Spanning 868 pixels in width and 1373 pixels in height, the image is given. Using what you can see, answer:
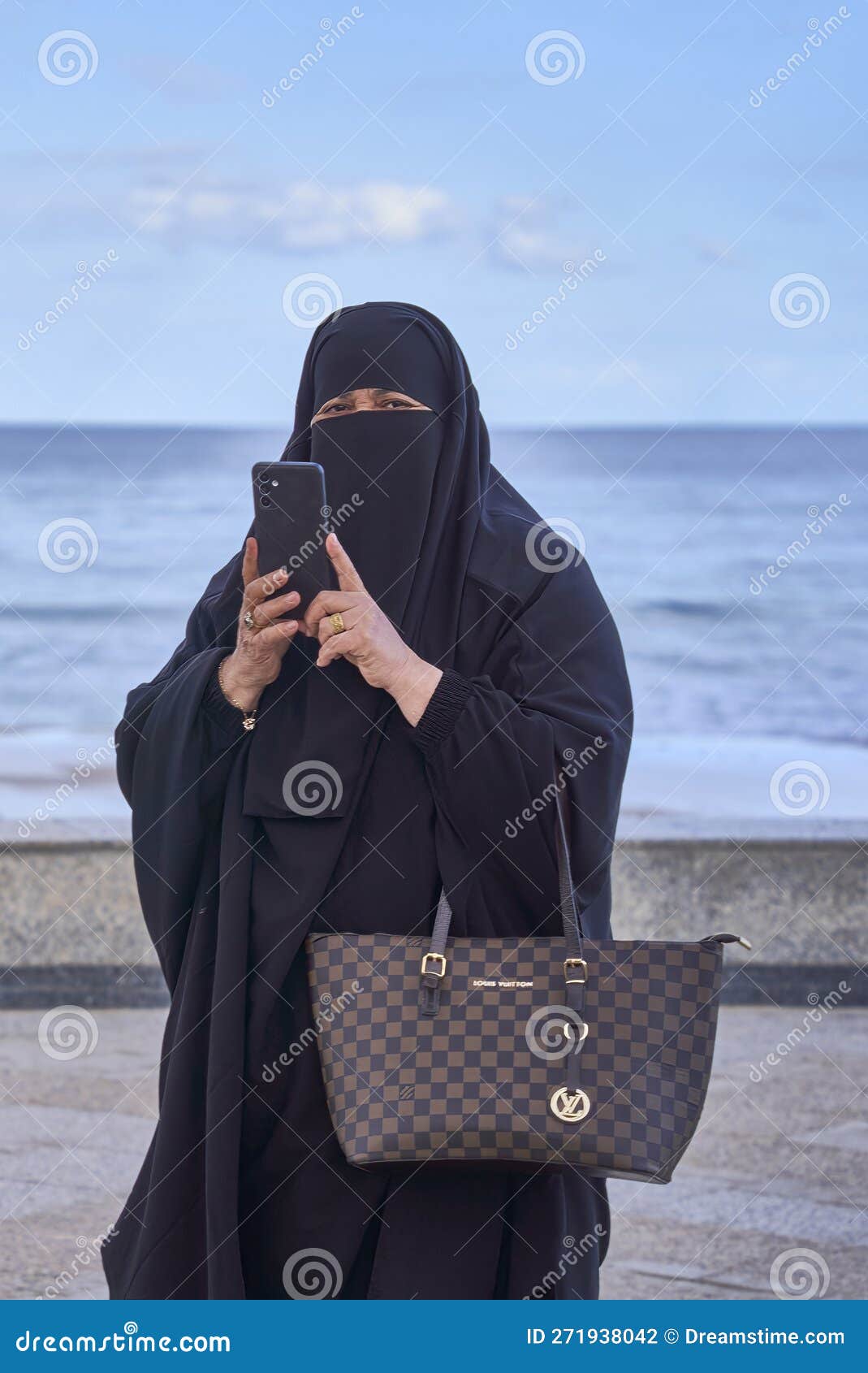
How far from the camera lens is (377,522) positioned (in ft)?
8.92

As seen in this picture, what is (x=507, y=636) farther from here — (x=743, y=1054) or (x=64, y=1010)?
(x=64, y=1010)

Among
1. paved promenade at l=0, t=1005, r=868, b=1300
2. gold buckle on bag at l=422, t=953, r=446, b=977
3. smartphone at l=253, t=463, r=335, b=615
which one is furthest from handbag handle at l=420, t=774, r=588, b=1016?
paved promenade at l=0, t=1005, r=868, b=1300

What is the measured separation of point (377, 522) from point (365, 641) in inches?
13.6

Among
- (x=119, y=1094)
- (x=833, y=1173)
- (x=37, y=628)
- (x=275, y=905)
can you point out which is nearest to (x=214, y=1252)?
(x=275, y=905)

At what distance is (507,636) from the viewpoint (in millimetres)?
2650

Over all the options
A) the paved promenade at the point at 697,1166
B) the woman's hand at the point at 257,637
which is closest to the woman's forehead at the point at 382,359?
the woman's hand at the point at 257,637

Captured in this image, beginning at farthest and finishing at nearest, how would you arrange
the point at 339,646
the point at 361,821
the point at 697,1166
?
1. the point at 697,1166
2. the point at 361,821
3. the point at 339,646

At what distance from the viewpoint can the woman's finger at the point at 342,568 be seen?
2.46m

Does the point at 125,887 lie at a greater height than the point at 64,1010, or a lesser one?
greater

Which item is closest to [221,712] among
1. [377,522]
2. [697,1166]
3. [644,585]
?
[377,522]

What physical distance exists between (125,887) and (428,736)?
3732 millimetres

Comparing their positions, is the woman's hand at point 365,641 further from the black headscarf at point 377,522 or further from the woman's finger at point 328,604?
the black headscarf at point 377,522

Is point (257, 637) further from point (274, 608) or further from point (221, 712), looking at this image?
point (221, 712)

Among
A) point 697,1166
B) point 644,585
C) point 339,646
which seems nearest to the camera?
point 339,646
